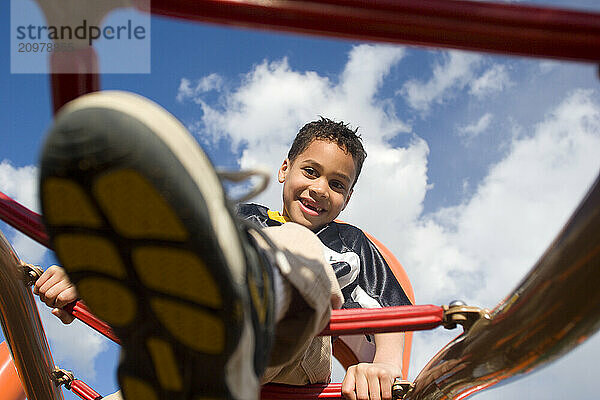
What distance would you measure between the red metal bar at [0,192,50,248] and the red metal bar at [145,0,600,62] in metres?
0.52

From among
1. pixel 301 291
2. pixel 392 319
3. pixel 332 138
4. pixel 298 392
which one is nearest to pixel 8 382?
pixel 298 392

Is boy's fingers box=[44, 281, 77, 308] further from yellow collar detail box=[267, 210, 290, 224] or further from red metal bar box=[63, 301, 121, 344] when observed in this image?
yellow collar detail box=[267, 210, 290, 224]

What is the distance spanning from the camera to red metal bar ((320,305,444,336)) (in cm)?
89

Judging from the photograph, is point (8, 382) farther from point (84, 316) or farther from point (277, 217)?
point (277, 217)

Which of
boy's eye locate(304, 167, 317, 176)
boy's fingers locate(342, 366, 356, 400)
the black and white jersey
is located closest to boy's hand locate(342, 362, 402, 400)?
boy's fingers locate(342, 366, 356, 400)

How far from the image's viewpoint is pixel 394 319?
900mm

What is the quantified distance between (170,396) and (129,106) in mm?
278

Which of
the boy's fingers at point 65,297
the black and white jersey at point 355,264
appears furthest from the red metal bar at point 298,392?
the boy's fingers at point 65,297

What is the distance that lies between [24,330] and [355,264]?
75cm

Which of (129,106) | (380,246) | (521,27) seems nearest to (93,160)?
(129,106)

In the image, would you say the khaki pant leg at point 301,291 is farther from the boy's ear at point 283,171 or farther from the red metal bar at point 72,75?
the boy's ear at point 283,171

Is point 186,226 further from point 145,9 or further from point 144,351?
point 145,9

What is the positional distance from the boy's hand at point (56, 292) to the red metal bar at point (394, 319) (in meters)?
0.56

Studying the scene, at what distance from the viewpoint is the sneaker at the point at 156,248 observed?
0.46 metres
